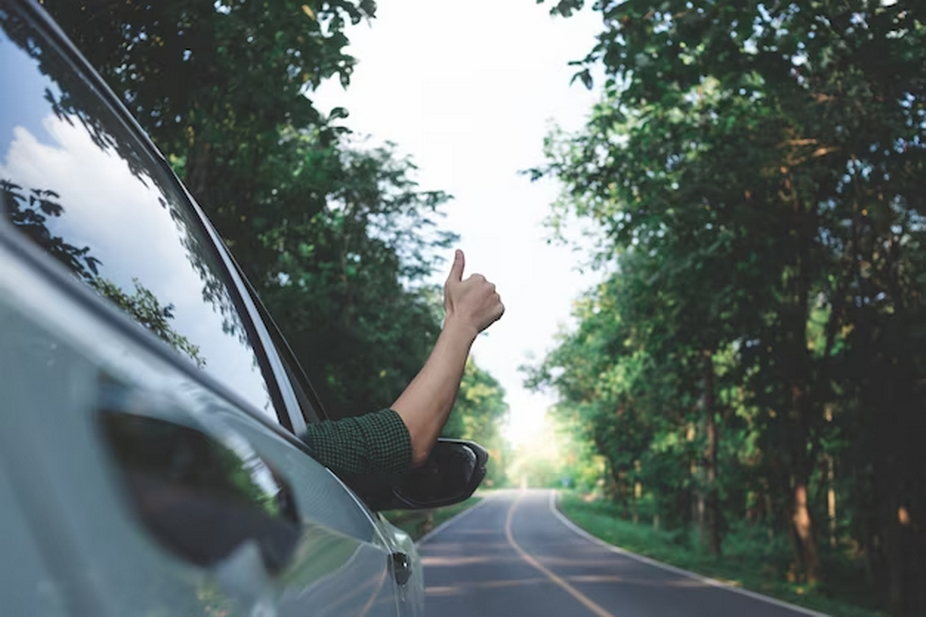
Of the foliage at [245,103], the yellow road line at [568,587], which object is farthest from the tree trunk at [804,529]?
the foliage at [245,103]

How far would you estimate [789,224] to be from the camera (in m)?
16.9

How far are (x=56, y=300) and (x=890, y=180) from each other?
1374 cm

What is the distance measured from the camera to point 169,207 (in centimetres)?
134

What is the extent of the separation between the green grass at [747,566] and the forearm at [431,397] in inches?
596

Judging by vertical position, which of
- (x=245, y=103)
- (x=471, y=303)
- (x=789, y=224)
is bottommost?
(x=471, y=303)

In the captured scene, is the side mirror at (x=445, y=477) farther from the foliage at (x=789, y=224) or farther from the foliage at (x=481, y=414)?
the foliage at (x=789, y=224)

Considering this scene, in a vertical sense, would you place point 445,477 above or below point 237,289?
below

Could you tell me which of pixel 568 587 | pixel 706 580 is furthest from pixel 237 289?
pixel 706 580

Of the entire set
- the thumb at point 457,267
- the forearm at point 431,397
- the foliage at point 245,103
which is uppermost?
the foliage at point 245,103

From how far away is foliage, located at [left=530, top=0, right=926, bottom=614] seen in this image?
8.90m

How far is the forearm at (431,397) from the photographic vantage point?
68.0 inches

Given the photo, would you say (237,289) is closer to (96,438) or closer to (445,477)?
(445,477)

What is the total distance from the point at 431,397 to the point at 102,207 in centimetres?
83

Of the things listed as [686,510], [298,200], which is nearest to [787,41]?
[298,200]
